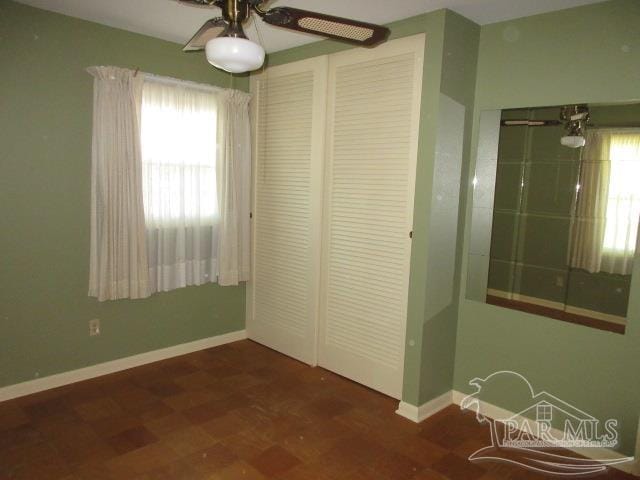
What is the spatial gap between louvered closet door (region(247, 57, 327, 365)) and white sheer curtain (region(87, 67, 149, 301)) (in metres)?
1.04

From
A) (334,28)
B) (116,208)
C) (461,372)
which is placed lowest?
(461,372)

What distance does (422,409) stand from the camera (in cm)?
281

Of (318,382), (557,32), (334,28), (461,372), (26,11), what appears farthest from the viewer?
(318,382)

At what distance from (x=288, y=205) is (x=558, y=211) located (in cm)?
194

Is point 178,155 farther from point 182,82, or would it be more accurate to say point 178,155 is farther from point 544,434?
point 544,434

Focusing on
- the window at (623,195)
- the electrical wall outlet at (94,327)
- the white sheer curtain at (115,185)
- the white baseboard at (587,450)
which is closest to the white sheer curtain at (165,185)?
the white sheer curtain at (115,185)

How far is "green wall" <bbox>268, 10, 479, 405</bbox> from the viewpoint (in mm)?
2582

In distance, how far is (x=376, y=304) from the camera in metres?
3.05

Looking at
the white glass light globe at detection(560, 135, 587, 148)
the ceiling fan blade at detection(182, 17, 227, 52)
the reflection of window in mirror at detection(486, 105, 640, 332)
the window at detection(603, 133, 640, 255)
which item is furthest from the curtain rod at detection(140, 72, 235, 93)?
the window at detection(603, 133, 640, 255)

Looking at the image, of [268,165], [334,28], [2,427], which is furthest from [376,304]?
[2,427]

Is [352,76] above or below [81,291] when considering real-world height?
above

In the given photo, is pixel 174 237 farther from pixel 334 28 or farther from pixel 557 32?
pixel 557 32

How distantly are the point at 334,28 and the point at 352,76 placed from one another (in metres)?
1.33

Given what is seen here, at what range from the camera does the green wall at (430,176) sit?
2.58 metres
